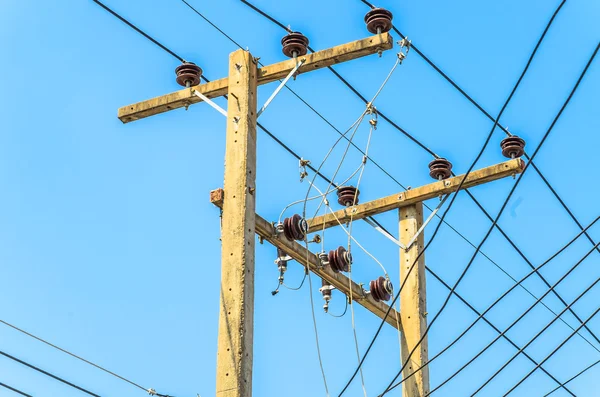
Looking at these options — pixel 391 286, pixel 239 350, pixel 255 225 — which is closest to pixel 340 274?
pixel 391 286

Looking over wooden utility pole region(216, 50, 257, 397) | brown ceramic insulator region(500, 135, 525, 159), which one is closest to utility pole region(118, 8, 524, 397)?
wooden utility pole region(216, 50, 257, 397)

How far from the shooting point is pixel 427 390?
45.6 feet

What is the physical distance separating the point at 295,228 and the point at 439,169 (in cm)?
260

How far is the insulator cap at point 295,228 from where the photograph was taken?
1261 centimetres

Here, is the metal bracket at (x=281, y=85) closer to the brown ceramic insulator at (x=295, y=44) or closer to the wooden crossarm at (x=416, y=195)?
the brown ceramic insulator at (x=295, y=44)

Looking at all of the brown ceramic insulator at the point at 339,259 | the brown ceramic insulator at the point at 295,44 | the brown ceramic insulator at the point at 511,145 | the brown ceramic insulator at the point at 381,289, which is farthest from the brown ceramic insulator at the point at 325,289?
the brown ceramic insulator at the point at 511,145

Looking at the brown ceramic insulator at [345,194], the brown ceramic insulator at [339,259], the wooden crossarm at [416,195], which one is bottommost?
the brown ceramic insulator at [339,259]

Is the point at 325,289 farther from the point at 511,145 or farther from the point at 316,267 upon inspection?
the point at 511,145

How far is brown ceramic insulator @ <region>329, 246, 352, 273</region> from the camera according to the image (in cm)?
1356

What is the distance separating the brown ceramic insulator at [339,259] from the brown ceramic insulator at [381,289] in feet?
2.22

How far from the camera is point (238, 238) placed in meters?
11.3

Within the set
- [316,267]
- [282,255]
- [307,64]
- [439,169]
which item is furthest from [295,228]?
[439,169]

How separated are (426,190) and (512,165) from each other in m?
0.91

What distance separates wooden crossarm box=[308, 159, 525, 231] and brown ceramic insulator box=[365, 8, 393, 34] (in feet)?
7.77
